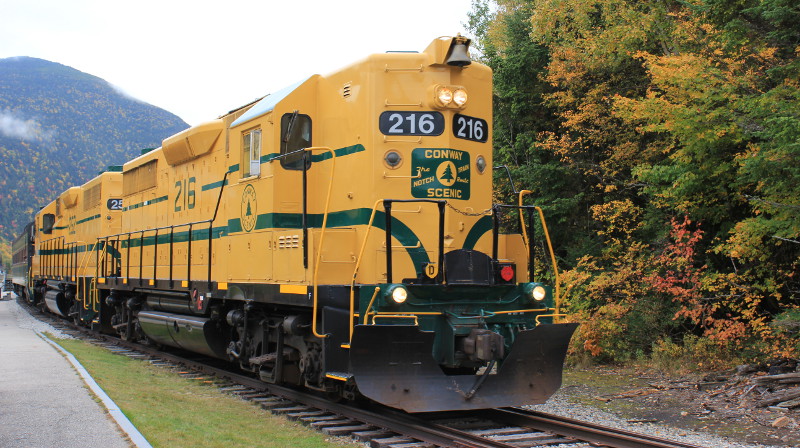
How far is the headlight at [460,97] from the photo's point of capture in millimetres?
7520

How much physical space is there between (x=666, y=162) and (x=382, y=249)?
338 inches

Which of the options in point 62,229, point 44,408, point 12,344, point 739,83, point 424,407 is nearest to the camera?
point 424,407

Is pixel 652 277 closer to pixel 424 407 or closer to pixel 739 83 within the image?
pixel 739 83

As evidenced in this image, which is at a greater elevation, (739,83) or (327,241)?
(739,83)

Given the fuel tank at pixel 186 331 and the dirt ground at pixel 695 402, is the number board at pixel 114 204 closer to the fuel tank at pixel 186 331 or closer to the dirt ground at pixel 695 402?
the fuel tank at pixel 186 331

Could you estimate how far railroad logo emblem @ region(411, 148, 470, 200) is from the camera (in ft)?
24.6

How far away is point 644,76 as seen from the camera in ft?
51.1

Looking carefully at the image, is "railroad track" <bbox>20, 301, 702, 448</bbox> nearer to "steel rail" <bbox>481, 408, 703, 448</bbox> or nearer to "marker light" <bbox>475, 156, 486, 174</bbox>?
"steel rail" <bbox>481, 408, 703, 448</bbox>

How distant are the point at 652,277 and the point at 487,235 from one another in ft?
18.0

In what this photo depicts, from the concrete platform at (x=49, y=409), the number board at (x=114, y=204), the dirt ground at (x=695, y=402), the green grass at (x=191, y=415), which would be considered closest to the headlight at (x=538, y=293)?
the dirt ground at (x=695, y=402)

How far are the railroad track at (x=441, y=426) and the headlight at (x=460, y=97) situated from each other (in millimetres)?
3366

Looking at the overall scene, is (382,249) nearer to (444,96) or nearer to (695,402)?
(444,96)

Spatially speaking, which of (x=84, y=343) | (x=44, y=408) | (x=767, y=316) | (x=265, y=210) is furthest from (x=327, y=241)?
(x=84, y=343)

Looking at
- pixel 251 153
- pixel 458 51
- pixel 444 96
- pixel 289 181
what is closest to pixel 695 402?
pixel 444 96
